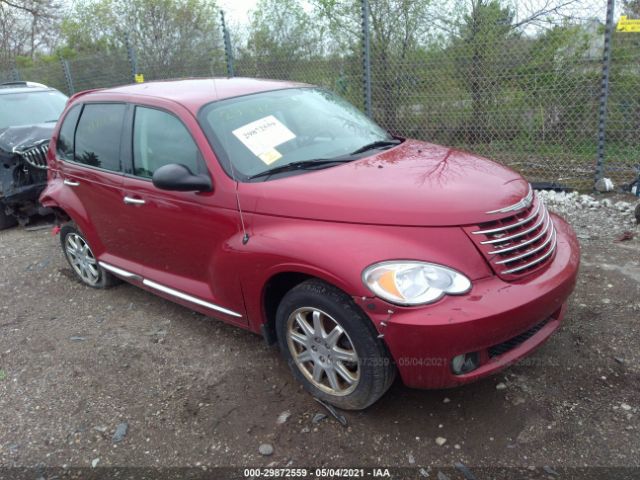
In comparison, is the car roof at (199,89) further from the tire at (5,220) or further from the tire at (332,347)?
the tire at (5,220)

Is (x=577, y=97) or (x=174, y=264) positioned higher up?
(x=577, y=97)

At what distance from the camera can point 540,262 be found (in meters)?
2.74

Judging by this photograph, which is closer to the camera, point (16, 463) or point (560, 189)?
point (16, 463)

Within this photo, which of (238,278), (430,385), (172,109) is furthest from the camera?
(172,109)

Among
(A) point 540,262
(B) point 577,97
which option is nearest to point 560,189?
(B) point 577,97

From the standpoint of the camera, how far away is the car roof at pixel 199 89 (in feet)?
11.3

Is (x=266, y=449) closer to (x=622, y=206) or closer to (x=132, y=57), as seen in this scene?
(x=622, y=206)

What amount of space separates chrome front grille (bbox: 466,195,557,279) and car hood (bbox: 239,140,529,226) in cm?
8

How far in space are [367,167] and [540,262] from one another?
109cm

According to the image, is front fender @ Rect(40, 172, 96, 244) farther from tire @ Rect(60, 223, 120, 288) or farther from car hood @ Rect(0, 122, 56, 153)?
car hood @ Rect(0, 122, 56, 153)

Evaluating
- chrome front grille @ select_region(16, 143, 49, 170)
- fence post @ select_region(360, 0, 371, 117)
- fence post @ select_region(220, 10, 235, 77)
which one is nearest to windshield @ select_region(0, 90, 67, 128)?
chrome front grille @ select_region(16, 143, 49, 170)

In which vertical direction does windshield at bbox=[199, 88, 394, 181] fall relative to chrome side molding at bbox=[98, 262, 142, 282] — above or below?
above

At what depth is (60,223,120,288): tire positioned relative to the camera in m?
4.71

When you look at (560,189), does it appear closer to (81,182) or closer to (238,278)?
(238,278)
